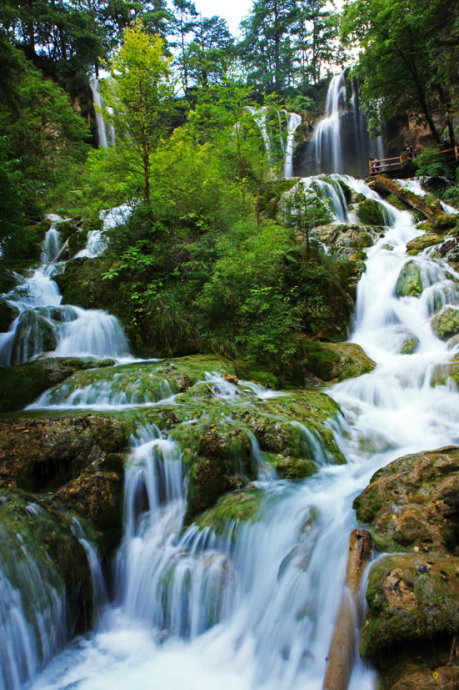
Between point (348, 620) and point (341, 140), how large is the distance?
3260cm

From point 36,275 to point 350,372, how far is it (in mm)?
8770

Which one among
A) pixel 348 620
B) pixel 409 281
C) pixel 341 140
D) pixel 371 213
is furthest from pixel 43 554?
pixel 341 140

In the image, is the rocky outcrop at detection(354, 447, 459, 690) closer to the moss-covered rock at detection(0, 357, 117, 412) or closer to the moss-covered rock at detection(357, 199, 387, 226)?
the moss-covered rock at detection(0, 357, 117, 412)

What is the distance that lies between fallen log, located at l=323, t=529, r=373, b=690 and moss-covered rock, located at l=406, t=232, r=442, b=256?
11.4 metres

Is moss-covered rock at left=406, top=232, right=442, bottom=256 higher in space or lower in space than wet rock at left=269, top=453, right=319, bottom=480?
higher

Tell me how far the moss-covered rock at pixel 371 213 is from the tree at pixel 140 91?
376 inches

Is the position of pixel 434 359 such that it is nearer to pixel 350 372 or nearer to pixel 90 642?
pixel 350 372

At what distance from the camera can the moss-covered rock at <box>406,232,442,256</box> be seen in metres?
12.4

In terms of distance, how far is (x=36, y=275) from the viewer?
1083 cm

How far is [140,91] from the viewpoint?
8977 millimetres

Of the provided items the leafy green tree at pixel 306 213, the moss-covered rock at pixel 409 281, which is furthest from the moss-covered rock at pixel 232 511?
the moss-covered rock at pixel 409 281

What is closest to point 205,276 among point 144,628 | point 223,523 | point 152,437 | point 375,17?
point 152,437

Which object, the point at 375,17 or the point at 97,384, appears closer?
the point at 97,384

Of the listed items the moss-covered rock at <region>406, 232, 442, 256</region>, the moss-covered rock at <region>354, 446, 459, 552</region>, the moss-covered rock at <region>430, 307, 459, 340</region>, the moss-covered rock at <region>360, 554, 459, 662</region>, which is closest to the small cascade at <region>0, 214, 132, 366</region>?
the moss-covered rock at <region>354, 446, 459, 552</region>
